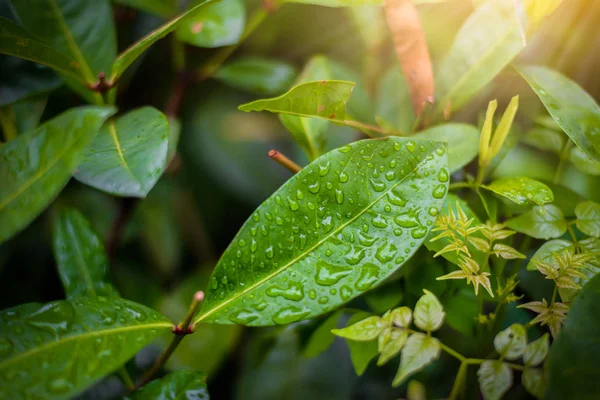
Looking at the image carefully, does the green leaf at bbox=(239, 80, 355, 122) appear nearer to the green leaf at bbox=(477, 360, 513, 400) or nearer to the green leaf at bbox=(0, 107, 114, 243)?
the green leaf at bbox=(0, 107, 114, 243)

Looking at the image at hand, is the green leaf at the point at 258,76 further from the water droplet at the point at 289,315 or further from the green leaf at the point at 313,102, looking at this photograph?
the water droplet at the point at 289,315

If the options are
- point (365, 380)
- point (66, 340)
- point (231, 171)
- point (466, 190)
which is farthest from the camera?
point (231, 171)

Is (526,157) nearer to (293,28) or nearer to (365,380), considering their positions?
(365,380)

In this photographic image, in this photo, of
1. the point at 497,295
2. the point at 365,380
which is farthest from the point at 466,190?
the point at 365,380

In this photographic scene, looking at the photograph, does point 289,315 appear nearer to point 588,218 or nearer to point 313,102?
point 313,102

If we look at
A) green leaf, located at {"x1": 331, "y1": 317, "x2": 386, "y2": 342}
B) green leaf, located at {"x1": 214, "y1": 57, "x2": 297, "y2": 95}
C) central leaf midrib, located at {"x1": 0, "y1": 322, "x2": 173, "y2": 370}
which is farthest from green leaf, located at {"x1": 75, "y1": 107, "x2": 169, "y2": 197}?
green leaf, located at {"x1": 214, "y1": 57, "x2": 297, "y2": 95}

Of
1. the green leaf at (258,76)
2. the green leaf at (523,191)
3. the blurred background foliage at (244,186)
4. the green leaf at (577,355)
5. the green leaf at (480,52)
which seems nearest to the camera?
the green leaf at (577,355)

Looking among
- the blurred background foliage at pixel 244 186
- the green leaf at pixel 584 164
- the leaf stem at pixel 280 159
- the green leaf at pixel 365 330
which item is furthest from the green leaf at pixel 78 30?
the green leaf at pixel 584 164
